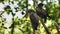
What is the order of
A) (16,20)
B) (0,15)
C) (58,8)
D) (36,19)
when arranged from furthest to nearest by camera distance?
(16,20) → (58,8) → (0,15) → (36,19)

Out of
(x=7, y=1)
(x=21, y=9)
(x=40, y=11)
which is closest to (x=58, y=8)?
(x=21, y=9)

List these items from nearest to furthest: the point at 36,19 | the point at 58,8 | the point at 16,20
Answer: the point at 36,19 → the point at 58,8 → the point at 16,20

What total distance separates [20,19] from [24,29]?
3.63ft

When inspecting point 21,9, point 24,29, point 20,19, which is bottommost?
point 24,29

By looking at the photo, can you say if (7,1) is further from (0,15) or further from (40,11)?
(40,11)

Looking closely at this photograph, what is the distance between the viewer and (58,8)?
1252cm

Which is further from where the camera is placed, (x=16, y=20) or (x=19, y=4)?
(x=16, y=20)

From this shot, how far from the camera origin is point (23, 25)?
13.7 m

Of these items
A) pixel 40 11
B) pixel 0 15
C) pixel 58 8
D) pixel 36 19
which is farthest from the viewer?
pixel 58 8

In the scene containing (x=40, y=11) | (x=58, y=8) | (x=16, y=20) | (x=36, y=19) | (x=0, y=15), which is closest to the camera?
(x=36, y=19)

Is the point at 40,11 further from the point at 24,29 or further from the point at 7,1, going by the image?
the point at 24,29

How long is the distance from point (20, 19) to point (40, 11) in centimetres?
582

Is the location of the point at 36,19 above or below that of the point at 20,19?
above

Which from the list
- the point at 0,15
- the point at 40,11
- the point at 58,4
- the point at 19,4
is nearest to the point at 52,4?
the point at 58,4
